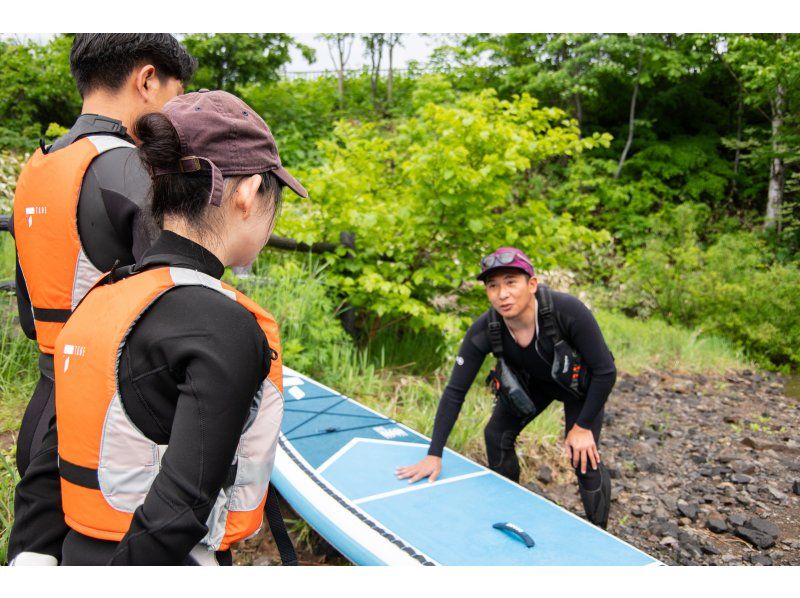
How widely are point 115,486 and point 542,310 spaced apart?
7.90 feet

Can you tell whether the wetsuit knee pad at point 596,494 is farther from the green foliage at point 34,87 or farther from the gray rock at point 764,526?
the green foliage at point 34,87

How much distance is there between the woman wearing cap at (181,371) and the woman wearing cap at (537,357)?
202cm

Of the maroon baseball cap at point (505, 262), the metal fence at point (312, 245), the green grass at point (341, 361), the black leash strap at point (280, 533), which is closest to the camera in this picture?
the black leash strap at point (280, 533)

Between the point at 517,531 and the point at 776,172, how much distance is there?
10.5 m

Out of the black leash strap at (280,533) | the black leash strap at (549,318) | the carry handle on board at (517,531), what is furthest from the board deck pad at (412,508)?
the black leash strap at (280,533)

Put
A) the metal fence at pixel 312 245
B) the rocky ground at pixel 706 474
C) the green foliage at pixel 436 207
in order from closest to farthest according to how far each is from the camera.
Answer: the rocky ground at pixel 706 474
the green foliage at pixel 436 207
the metal fence at pixel 312 245

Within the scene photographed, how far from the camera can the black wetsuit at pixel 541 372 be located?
298cm

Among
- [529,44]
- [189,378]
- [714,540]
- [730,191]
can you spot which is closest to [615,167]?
[730,191]

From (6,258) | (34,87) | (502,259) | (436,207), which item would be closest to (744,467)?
(502,259)

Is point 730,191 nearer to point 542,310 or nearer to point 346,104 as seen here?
point 346,104

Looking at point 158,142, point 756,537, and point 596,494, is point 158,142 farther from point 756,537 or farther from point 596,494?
point 756,537

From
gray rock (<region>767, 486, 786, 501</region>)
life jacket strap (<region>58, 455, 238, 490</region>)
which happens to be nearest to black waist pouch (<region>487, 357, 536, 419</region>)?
gray rock (<region>767, 486, 786, 501</region>)

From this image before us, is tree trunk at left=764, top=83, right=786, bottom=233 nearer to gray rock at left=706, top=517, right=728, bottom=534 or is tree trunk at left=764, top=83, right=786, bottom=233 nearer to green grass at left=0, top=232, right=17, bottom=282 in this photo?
gray rock at left=706, top=517, right=728, bottom=534

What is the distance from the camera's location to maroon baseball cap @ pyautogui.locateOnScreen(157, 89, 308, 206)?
102 centimetres
